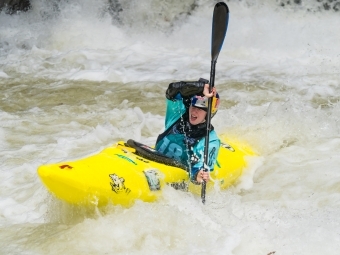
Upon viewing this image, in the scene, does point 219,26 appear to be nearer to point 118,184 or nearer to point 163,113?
point 118,184

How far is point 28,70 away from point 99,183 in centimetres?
546

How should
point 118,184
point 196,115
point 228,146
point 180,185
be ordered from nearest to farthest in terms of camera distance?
point 118,184
point 180,185
point 196,115
point 228,146

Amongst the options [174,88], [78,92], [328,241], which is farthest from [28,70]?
[328,241]

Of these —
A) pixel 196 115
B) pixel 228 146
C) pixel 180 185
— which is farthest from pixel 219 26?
pixel 180 185

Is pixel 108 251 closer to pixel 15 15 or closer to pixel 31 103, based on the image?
pixel 31 103

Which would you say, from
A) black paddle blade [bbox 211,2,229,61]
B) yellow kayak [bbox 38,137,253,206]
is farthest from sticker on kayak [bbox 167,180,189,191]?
black paddle blade [bbox 211,2,229,61]

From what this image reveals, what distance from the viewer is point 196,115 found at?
3.89 metres

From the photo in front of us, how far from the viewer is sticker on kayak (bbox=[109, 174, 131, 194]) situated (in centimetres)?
344

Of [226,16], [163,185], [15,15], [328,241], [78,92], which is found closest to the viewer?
[328,241]

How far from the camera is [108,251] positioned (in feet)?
10.5

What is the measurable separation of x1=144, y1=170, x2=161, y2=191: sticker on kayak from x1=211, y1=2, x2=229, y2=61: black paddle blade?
89 cm

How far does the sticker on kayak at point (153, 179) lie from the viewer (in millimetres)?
3596

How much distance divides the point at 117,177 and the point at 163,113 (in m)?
2.86

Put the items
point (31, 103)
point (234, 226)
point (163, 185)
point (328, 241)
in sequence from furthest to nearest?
point (31, 103), point (163, 185), point (234, 226), point (328, 241)
